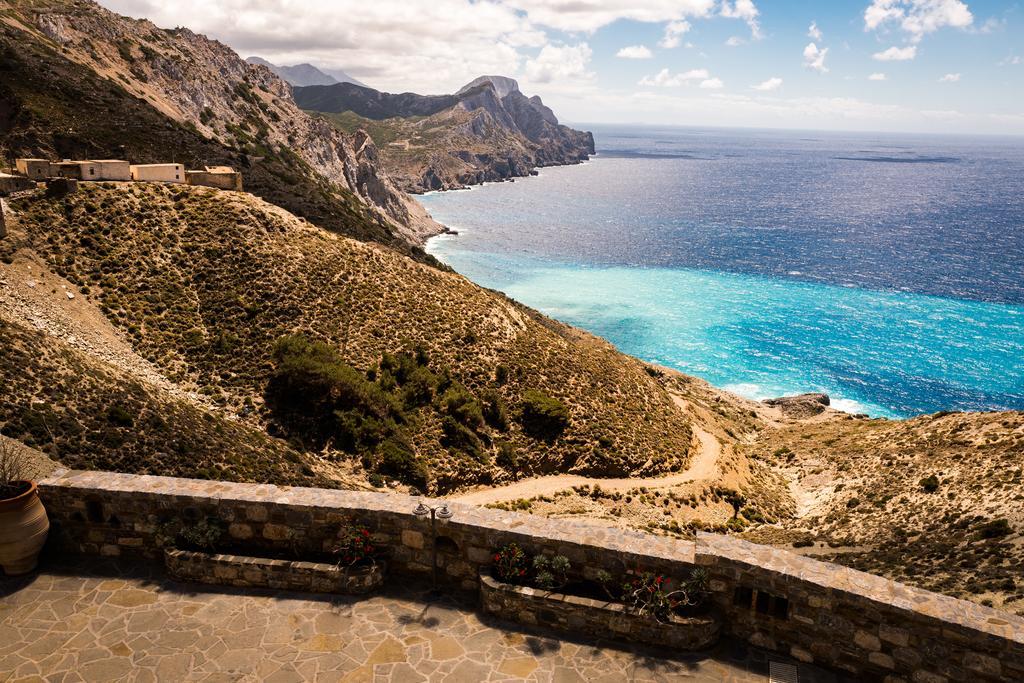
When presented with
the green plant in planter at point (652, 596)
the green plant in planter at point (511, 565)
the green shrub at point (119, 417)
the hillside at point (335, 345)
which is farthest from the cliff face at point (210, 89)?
the green plant in planter at point (652, 596)

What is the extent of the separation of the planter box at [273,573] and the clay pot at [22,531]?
2.21 meters

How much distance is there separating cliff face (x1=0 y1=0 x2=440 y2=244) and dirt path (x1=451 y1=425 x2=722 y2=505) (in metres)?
72.4

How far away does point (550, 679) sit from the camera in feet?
31.7

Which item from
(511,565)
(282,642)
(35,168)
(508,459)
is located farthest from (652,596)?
(35,168)

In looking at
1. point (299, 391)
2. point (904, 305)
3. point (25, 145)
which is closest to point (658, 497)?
point (299, 391)

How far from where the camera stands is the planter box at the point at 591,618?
10.3m

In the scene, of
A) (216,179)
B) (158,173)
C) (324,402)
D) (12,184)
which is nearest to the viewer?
(324,402)

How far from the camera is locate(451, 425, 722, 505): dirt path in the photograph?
37938 millimetres

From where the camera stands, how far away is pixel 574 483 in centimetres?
4112

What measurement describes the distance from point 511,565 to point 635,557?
201cm

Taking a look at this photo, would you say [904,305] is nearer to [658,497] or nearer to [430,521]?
[658,497]

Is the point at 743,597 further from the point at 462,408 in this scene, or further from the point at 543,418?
the point at 543,418

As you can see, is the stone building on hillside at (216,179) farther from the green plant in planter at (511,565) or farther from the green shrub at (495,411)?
the green plant in planter at (511,565)

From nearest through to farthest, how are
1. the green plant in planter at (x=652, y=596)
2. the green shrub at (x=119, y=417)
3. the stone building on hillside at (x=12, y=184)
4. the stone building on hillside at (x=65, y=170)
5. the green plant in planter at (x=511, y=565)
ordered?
the green plant in planter at (x=652, y=596) < the green plant in planter at (x=511, y=565) < the green shrub at (x=119, y=417) < the stone building on hillside at (x=12, y=184) < the stone building on hillside at (x=65, y=170)
